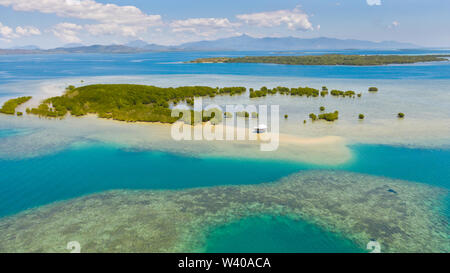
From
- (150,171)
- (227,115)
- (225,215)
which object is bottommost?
(225,215)

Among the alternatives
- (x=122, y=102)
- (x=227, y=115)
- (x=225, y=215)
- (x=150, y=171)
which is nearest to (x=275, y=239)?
(x=225, y=215)

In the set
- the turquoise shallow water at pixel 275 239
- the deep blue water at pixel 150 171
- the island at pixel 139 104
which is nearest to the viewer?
the turquoise shallow water at pixel 275 239

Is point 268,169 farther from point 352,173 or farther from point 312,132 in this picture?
point 312,132

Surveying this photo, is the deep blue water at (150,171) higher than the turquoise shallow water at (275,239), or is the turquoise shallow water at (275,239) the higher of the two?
the deep blue water at (150,171)

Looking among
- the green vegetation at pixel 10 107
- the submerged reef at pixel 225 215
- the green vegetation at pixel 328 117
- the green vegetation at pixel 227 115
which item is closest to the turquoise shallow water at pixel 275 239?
the submerged reef at pixel 225 215

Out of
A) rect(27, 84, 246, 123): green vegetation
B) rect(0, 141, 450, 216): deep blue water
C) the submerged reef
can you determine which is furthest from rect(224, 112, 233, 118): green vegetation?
the submerged reef

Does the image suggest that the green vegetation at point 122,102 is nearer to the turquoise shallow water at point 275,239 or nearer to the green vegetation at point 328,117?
the green vegetation at point 328,117

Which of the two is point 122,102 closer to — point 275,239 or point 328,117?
point 328,117

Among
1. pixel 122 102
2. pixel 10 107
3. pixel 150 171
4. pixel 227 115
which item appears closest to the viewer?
pixel 150 171
